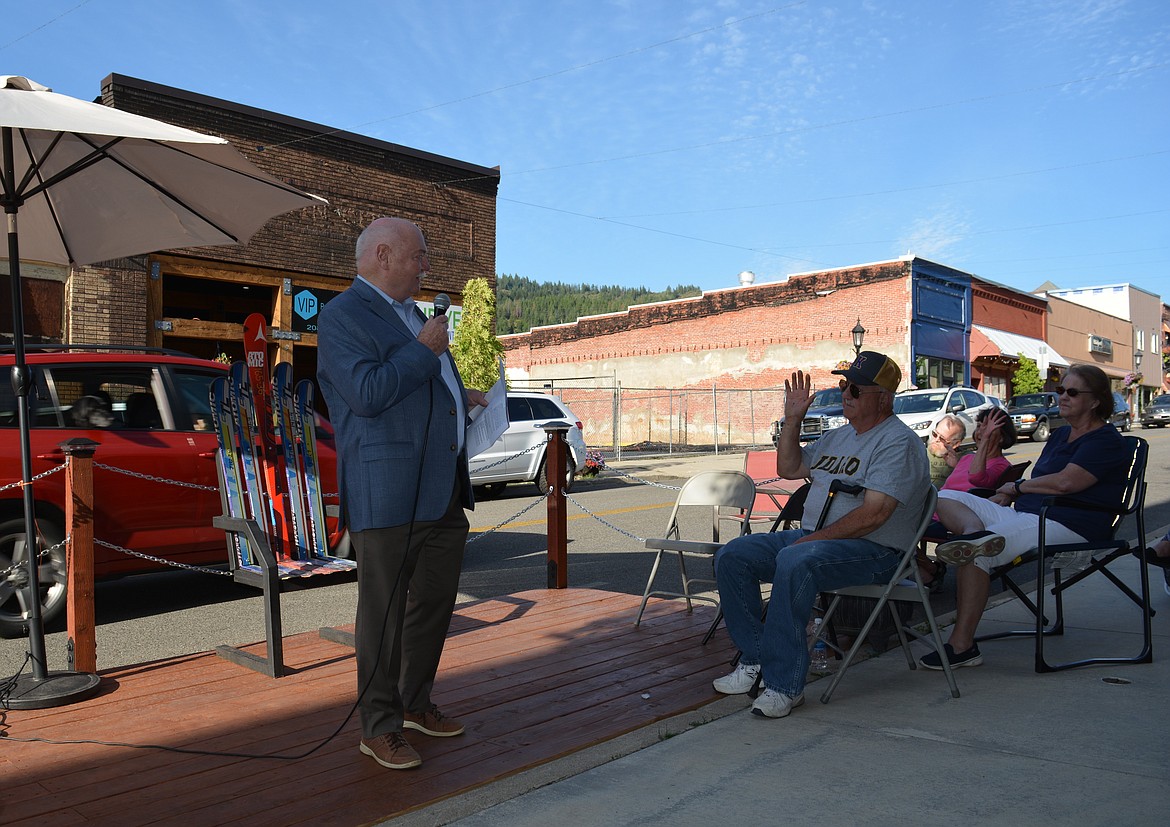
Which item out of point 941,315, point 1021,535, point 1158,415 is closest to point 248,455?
point 1021,535

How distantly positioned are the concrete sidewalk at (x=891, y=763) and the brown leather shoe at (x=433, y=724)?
52 centimetres

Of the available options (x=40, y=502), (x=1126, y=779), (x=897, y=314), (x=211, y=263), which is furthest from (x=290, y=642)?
(x=897, y=314)

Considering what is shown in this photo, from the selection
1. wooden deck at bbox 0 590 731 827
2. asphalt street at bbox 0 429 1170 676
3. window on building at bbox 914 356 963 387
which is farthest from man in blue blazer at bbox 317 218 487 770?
window on building at bbox 914 356 963 387

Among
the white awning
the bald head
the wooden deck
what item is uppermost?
the white awning

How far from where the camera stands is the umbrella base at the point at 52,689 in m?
4.32

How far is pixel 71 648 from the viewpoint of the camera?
4.74 meters

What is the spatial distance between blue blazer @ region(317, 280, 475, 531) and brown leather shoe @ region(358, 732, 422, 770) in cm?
79

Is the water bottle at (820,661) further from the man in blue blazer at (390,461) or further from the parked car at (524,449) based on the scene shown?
the parked car at (524,449)

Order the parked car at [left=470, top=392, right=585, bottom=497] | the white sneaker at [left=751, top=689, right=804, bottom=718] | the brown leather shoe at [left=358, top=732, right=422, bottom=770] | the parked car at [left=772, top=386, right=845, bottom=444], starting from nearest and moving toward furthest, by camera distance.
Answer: the brown leather shoe at [left=358, top=732, right=422, bottom=770] → the white sneaker at [left=751, top=689, right=804, bottom=718] → the parked car at [left=470, top=392, right=585, bottom=497] → the parked car at [left=772, top=386, right=845, bottom=444]

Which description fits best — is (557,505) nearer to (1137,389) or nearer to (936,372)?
(936,372)

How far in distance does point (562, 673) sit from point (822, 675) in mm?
1286

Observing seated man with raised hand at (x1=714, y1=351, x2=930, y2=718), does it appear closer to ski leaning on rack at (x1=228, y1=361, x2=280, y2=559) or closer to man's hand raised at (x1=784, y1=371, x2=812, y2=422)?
man's hand raised at (x1=784, y1=371, x2=812, y2=422)

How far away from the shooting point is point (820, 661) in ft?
16.5

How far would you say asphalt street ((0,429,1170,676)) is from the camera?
6.16 metres
